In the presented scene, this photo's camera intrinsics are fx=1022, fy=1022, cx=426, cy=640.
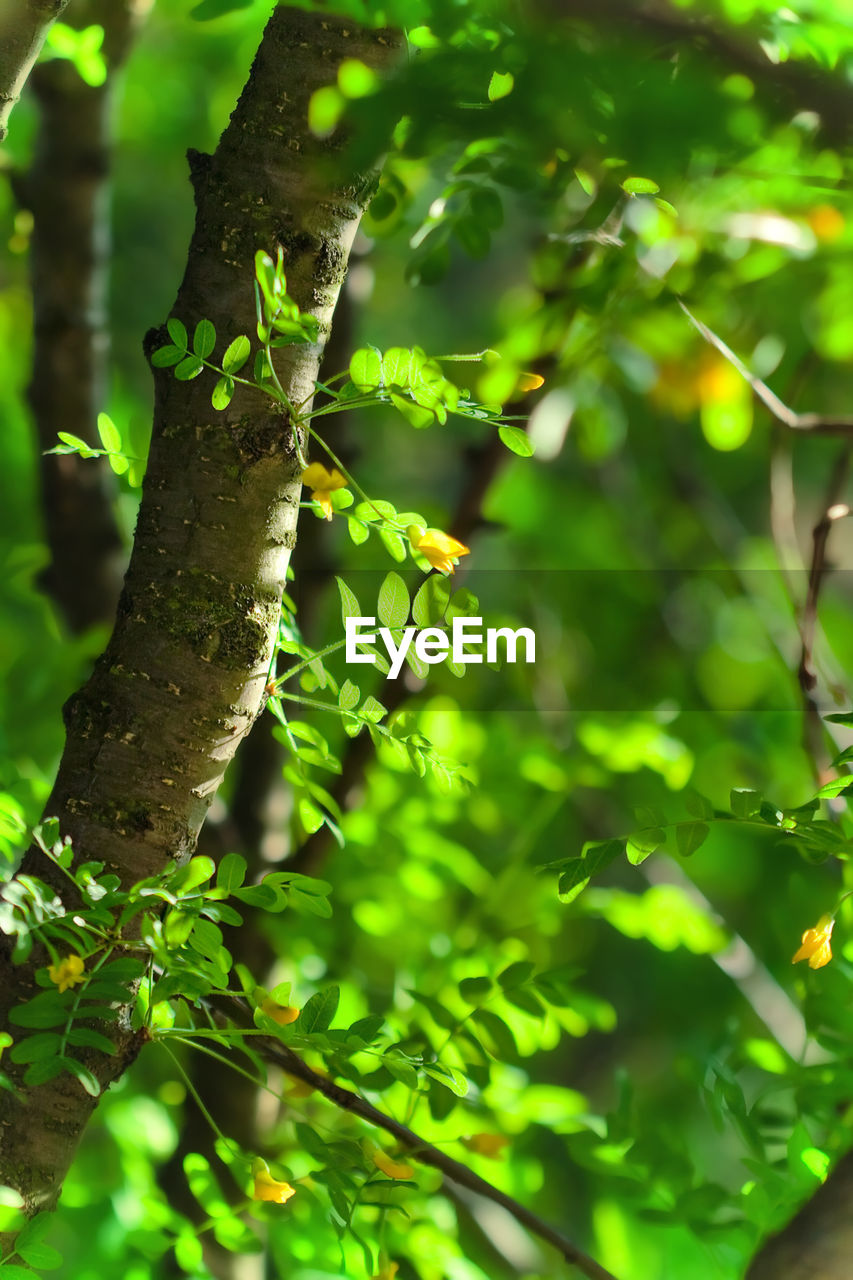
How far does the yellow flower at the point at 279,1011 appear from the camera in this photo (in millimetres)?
327

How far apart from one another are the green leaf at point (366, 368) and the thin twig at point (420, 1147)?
0.63ft

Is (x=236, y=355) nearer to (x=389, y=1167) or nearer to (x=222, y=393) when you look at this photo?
(x=222, y=393)

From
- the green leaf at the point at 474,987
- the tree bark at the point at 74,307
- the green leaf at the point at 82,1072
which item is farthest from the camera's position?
the tree bark at the point at 74,307

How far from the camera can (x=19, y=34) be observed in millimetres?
292

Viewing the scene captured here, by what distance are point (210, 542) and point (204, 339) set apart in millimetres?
57

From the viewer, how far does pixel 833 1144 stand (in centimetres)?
41

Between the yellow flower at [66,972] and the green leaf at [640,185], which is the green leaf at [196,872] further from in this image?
the green leaf at [640,185]

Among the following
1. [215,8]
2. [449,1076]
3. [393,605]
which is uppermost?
[215,8]

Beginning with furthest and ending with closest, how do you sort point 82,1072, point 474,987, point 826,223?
point 826,223, point 474,987, point 82,1072

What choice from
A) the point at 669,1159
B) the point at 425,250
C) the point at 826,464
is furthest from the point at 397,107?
the point at 826,464

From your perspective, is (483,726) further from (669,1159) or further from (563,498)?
(563,498)

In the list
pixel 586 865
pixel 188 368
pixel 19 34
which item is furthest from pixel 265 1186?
pixel 19 34

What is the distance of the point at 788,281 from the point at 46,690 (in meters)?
0.60

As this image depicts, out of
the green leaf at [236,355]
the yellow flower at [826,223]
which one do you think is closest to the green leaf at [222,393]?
the green leaf at [236,355]
